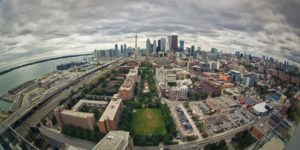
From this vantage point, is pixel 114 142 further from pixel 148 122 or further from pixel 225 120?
pixel 148 122

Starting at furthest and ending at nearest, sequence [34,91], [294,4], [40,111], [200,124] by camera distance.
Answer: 1. [200,124]
2. [40,111]
3. [34,91]
4. [294,4]

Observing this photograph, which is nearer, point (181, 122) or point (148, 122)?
point (148, 122)

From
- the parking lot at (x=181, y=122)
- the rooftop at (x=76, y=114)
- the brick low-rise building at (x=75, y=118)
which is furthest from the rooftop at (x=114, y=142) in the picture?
the parking lot at (x=181, y=122)

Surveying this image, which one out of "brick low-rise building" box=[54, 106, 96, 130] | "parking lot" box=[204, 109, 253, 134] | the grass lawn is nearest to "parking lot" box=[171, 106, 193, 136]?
the grass lawn

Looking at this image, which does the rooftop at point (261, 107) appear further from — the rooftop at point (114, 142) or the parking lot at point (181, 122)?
the parking lot at point (181, 122)

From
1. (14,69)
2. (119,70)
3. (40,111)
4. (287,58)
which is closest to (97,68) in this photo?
(119,70)

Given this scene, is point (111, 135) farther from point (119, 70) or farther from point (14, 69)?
point (119, 70)

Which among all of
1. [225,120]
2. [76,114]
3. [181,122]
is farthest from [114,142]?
[181,122]

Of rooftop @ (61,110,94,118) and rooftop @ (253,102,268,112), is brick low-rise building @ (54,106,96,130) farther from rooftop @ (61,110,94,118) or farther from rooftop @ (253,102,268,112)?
rooftop @ (253,102,268,112)
